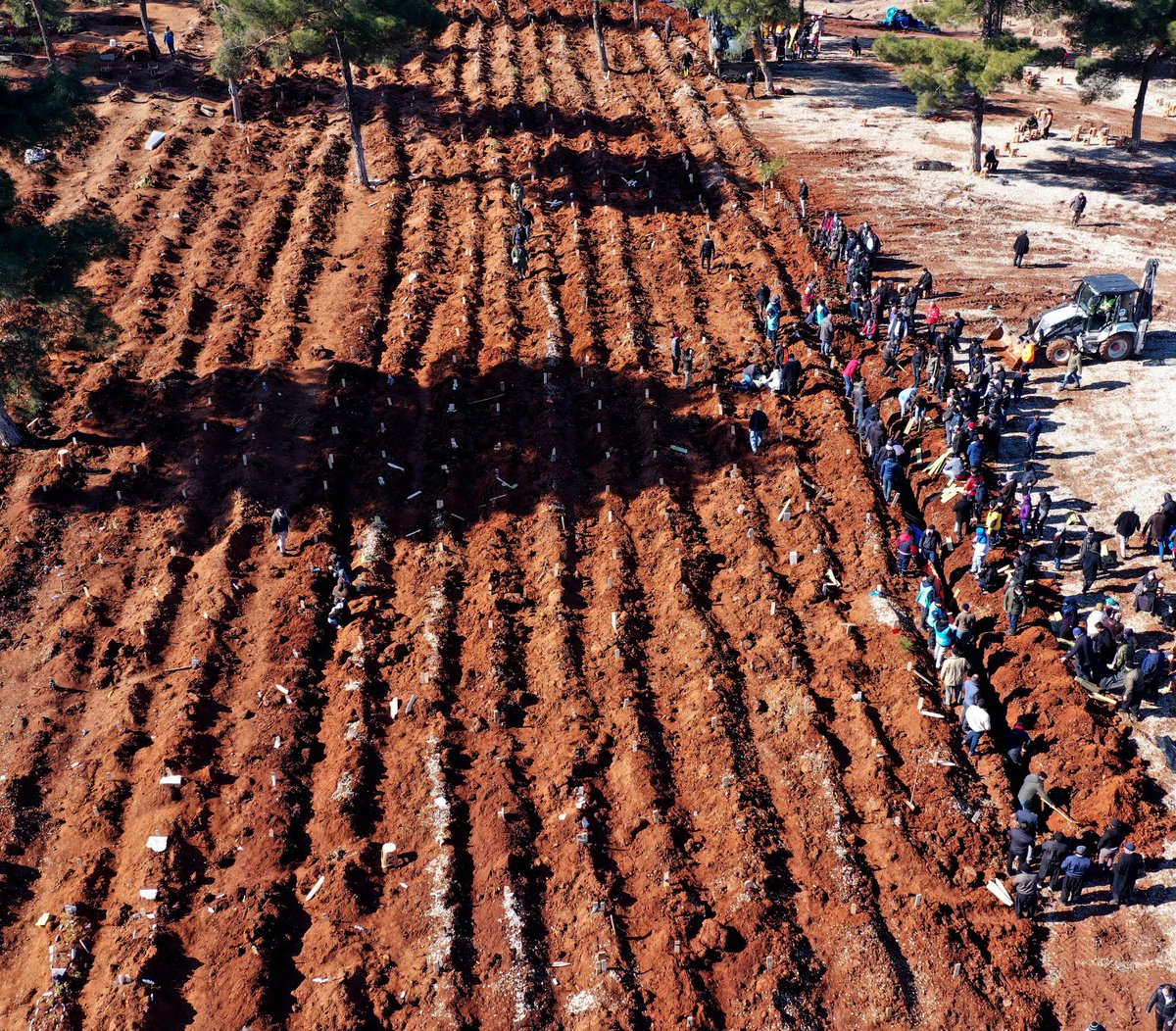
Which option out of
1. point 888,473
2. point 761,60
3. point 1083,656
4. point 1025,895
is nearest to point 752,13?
point 761,60

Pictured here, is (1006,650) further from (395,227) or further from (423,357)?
(395,227)

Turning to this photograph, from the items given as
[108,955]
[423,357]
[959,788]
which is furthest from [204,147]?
[959,788]

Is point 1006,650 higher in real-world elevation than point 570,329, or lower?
lower

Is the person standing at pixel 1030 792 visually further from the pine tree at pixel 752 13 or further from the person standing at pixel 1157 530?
the pine tree at pixel 752 13

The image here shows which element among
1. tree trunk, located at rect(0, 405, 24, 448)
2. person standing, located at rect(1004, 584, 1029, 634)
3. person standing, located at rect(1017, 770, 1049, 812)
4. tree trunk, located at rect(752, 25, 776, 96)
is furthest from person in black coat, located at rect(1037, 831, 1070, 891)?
tree trunk, located at rect(752, 25, 776, 96)

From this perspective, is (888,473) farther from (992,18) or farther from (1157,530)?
(992,18)
